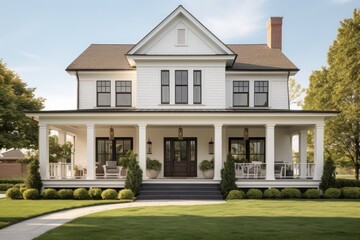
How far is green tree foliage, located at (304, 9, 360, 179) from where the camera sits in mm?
32188

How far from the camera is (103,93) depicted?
27.0 metres

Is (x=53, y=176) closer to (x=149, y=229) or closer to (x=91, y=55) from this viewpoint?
(x=91, y=55)

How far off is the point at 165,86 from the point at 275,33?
10.5 metres

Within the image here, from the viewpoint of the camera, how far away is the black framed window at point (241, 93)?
88.5 ft

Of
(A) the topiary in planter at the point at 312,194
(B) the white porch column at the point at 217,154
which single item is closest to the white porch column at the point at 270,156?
(A) the topiary in planter at the point at 312,194

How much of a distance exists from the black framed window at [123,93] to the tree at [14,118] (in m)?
16.4

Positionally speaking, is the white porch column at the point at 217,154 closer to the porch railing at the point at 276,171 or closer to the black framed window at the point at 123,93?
the porch railing at the point at 276,171

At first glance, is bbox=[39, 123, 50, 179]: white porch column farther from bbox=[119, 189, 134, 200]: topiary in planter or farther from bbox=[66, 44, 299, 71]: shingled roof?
bbox=[66, 44, 299, 71]: shingled roof

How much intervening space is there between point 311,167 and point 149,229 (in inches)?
594

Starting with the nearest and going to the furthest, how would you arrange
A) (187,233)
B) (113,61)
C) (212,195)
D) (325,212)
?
1. (187,233)
2. (325,212)
3. (212,195)
4. (113,61)

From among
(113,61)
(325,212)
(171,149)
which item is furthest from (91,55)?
(325,212)

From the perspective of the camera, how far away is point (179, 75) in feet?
84.5

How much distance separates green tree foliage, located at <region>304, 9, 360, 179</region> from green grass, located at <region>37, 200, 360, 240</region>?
54.4 feet

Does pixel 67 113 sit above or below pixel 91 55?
below
